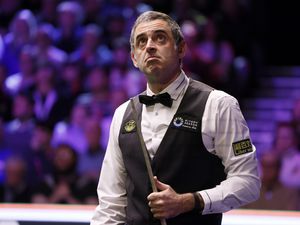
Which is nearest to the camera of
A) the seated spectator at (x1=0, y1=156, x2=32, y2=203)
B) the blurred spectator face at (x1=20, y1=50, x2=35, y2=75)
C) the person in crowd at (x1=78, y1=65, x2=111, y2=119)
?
the seated spectator at (x1=0, y1=156, x2=32, y2=203)

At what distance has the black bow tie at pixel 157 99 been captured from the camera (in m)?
2.73

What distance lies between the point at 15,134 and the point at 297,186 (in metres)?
2.62

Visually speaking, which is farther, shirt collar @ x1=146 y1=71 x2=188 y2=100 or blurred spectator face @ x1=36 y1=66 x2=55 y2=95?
blurred spectator face @ x1=36 y1=66 x2=55 y2=95

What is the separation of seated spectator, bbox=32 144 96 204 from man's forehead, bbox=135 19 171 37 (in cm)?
293

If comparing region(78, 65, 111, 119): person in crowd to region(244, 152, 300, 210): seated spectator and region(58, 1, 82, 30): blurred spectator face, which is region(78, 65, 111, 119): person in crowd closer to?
region(58, 1, 82, 30): blurred spectator face

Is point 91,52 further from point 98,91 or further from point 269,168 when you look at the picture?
point 269,168

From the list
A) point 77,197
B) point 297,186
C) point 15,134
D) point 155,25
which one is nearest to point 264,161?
point 297,186

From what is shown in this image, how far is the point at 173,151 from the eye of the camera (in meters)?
2.62

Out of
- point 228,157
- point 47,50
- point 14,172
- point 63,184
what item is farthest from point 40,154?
point 228,157

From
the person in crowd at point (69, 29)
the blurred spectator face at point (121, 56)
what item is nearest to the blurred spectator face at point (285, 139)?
the blurred spectator face at point (121, 56)

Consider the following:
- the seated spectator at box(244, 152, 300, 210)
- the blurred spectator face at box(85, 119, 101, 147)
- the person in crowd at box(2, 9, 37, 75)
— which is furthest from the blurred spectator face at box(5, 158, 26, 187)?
the seated spectator at box(244, 152, 300, 210)

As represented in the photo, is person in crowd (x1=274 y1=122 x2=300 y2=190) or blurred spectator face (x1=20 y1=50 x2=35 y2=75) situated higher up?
blurred spectator face (x1=20 y1=50 x2=35 y2=75)

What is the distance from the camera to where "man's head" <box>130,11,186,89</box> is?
270 centimetres

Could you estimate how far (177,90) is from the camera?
277 cm
